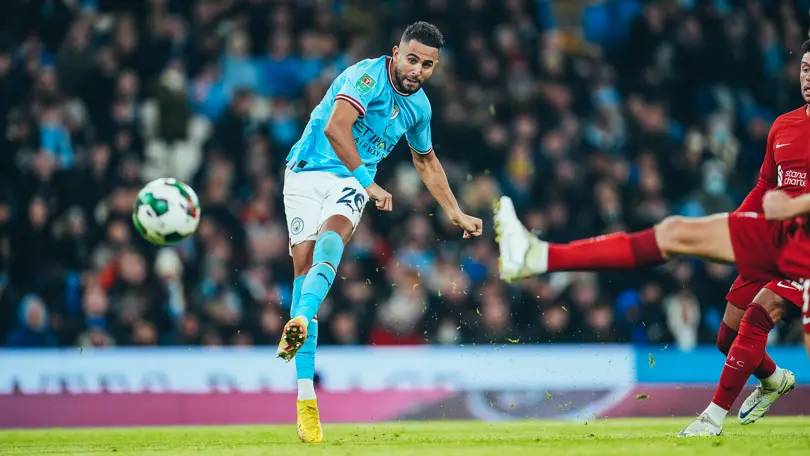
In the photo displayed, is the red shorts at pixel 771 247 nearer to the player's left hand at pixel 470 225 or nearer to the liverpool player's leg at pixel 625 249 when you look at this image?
the liverpool player's leg at pixel 625 249

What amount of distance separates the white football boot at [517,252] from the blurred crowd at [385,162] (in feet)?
17.1

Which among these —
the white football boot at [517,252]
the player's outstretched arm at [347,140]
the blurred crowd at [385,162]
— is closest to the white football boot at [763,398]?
the white football boot at [517,252]

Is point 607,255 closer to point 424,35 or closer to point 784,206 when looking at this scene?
point 784,206

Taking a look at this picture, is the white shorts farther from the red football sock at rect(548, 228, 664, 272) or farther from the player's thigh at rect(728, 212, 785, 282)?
the player's thigh at rect(728, 212, 785, 282)

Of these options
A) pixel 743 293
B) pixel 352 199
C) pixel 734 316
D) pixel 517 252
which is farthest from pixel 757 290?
pixel 352 199

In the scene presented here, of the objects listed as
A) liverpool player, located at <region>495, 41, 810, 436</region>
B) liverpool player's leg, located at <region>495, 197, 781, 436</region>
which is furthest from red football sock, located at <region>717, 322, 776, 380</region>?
liverpool player's leg, located at <region>495, 197, 781, 436</region>

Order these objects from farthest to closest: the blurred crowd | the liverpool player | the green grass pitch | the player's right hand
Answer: the blurred crowd
the player's right hand
the green grass pitch
the liverpool player

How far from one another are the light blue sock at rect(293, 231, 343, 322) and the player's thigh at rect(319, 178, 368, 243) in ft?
0.38

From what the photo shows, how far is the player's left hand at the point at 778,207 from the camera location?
562 cm

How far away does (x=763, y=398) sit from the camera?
7.93 metres

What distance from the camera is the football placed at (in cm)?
786

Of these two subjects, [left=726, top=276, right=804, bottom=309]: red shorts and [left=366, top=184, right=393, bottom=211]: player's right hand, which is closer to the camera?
[left=366, top=184, right=393, bottom=211]: player's right hand

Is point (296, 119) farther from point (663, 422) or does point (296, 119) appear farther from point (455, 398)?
point (663, 422)

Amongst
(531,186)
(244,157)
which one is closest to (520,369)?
(531,186)
